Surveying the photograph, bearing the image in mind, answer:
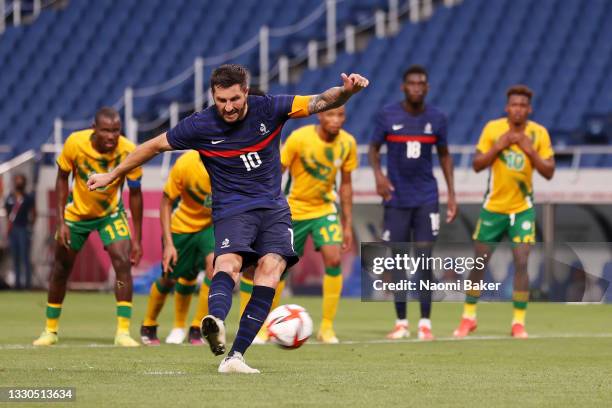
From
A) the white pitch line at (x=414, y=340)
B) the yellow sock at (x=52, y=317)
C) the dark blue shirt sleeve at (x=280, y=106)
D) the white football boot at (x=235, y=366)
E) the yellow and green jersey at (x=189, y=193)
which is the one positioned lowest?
the white pitch line at (x=414, y=340)

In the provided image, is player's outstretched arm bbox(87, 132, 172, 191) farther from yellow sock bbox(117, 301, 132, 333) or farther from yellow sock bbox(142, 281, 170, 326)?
yellow sock bbox(142, 281, 170, 326)

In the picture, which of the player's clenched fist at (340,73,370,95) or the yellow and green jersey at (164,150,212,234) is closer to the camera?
the player's clenched fist at (340,73,370,95)

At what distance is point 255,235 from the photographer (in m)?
8.74

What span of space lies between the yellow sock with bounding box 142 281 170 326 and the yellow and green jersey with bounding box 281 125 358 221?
1.35 m

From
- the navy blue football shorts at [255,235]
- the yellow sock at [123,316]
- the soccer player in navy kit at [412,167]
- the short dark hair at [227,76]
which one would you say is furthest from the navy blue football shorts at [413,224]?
the short dark hair at [227,76]

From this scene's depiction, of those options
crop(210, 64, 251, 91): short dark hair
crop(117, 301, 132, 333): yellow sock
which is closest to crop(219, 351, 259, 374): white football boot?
crop(210, 64, 251, 91): short dark hair

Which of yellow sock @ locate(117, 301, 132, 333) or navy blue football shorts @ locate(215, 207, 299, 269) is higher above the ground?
navy blue football shorts @ locate(215, 207, 299, 269)

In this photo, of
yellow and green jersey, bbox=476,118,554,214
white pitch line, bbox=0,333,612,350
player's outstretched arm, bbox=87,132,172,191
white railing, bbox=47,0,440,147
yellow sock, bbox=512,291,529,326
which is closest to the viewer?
player's outstretched arm, bbox=87,132,172,191

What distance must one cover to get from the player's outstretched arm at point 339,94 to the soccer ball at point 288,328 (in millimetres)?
1292

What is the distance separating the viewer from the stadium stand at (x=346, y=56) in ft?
76.1

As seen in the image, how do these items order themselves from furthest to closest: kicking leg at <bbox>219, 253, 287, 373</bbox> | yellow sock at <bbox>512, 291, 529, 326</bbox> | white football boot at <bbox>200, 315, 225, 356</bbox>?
yellow sock at <bbox>512, 291, 529, 326</bbox> < kicking leg at <bbox>219, 253, 287, 373</bbox> < white football boot at <bbox>200, 315, 225, 356</bbox>

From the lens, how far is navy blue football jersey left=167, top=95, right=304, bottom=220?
8.69m

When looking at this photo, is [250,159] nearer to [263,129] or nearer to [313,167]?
[263,129]

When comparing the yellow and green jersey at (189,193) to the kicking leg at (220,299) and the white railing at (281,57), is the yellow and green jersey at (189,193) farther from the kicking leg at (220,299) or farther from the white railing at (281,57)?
the white railing at (281,57)
